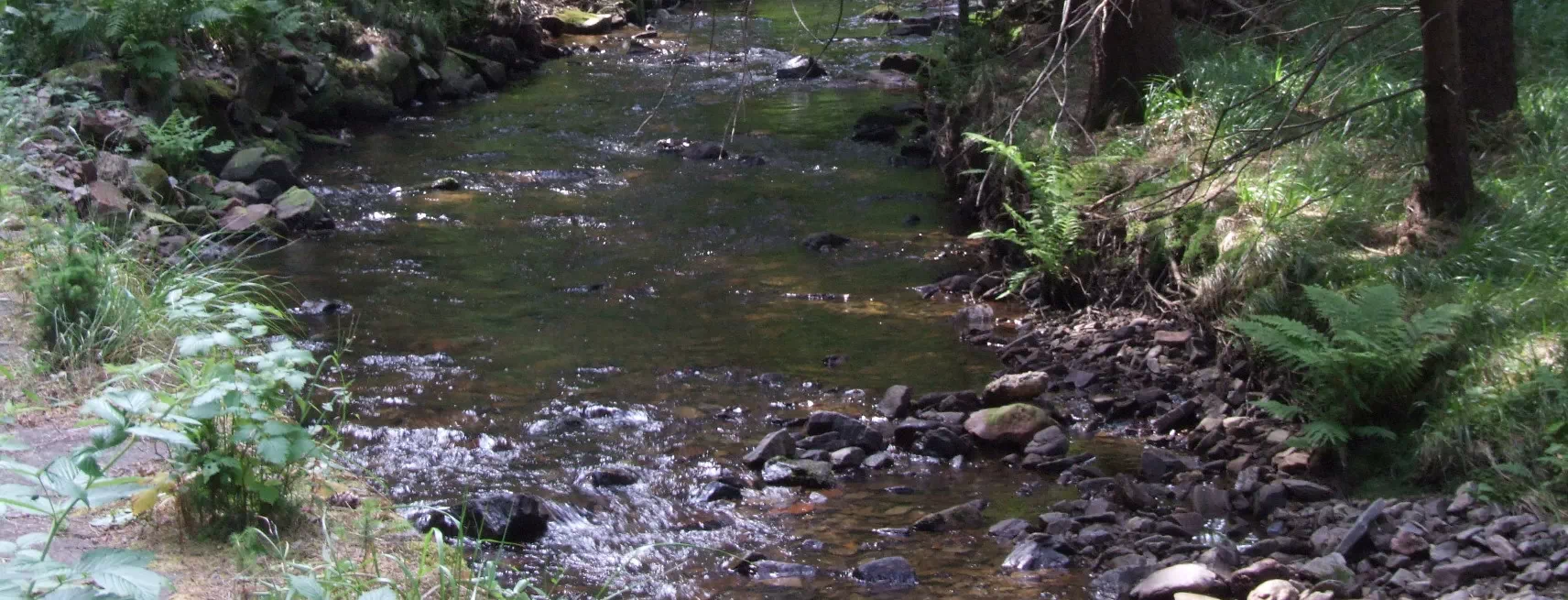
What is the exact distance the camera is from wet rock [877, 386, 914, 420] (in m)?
7.05

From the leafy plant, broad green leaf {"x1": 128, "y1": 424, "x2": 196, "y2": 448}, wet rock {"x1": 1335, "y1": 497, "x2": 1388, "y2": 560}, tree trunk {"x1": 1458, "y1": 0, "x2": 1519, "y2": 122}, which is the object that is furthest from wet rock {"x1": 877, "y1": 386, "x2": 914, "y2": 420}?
broad green leaf {"x1": 128, "y1": 424, "x2": 196, "y2": 448}

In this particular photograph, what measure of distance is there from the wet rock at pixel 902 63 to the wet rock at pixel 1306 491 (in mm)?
13524

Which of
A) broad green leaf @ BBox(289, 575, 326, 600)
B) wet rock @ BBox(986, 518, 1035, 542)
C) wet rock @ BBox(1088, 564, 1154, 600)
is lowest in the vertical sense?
wet rock @ BBox(986, 518, 1035, 542)

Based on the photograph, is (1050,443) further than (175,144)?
No

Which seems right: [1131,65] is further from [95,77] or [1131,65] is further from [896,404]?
[95,77]

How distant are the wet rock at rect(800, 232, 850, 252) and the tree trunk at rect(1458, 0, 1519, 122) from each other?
4639mm

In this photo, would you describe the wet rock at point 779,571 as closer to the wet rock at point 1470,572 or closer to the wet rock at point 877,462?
the wet rock at point 877,462

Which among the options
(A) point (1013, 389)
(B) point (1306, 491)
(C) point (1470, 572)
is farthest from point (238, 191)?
(C) point (1470, 572)

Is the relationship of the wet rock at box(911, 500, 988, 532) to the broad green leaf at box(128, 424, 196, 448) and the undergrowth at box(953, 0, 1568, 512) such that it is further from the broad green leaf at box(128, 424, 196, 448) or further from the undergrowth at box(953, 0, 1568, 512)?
the broad green leaf at box(128, 424, 196, 448)

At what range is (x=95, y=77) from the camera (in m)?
11.5

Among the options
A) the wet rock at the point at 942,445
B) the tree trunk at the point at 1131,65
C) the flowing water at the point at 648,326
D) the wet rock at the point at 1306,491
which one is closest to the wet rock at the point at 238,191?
the flowing water at the point at 648,326

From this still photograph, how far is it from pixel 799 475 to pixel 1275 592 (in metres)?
2.23

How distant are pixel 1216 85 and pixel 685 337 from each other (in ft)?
13.9

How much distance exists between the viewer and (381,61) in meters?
16.3
